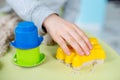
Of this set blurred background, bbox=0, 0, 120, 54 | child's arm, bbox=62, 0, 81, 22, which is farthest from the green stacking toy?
blurred background, bbox=0, 0, 120, 54

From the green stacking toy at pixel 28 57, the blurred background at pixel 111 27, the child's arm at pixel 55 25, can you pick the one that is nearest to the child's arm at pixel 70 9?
the child's arm at pixel 55 25

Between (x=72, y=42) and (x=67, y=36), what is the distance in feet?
0.06

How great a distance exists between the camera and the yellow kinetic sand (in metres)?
0.53

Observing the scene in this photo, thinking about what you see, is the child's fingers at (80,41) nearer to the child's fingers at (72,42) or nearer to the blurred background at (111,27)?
the child's fingers at (72,42)

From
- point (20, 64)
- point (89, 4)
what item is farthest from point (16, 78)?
point (89, 4)

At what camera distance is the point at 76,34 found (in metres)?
0.56

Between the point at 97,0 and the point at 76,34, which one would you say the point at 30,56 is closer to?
the point at 76,34

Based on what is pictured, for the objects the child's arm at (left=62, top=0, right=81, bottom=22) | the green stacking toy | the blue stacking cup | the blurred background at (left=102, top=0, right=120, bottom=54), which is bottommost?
the blurred background at (left=102, top=0, right=120, bottom=54)

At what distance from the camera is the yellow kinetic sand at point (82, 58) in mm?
526

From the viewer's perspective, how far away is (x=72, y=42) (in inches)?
21.5

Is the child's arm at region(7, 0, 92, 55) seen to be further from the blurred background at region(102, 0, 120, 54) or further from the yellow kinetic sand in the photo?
the blurred background at region(102, 0, 120, 54)

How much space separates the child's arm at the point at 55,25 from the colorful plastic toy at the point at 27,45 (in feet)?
0.17

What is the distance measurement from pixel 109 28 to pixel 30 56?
1.36 meters

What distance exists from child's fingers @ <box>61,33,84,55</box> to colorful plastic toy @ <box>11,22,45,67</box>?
6 cm
